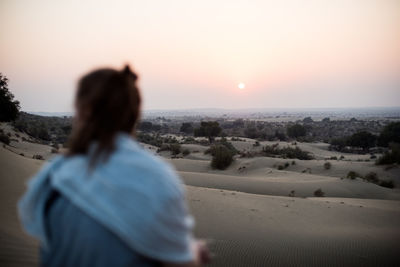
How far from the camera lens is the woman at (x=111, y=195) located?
1.94 metres

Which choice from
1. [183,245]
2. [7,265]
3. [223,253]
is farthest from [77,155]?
[223,253]

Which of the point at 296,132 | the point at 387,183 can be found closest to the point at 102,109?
the point at 387,183

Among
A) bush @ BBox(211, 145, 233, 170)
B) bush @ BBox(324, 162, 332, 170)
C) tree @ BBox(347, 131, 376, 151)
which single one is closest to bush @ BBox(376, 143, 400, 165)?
bush @ BBox(324, 162, 332, 170)

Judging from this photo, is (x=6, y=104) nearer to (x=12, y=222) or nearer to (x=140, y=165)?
(x=12, y=222)

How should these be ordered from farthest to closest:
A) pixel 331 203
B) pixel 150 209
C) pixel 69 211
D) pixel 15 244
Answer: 1. pixel 331 203
2. pixel 15 244
3. pixel 69 211
4. pixel 150 209

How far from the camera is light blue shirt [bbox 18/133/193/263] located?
193cm

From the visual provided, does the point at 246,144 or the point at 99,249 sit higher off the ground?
the point at 99,249

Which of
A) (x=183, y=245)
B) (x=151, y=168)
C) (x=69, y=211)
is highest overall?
(x=151, y=168)

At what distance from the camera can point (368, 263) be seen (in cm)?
793

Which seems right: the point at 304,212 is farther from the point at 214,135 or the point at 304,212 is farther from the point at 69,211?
the point at 214,135

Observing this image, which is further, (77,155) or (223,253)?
(223,253)

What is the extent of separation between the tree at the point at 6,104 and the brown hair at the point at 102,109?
2401 cm

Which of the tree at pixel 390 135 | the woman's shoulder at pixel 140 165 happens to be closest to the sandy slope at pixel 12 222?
the woman's shoulder at pixel 140 165

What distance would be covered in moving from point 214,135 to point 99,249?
49507 mm
